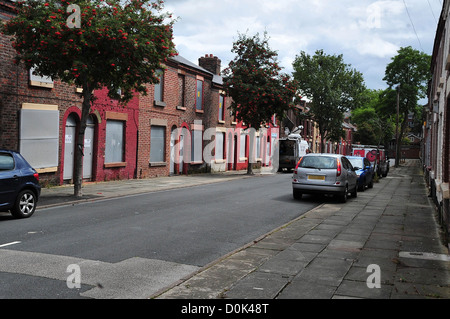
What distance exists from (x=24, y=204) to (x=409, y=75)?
1905 inches

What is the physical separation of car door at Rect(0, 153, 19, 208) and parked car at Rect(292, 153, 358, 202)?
8641 mm

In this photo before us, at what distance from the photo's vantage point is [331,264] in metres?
6.21

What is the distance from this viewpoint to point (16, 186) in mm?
9586

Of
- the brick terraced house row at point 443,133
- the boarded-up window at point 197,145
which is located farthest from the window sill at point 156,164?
the brick terraced house row at point 443,133

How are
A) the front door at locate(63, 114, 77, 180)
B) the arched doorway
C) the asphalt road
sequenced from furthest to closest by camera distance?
the arched doorway, the front door at locate(63, 114, 77, 180), the asphalt road

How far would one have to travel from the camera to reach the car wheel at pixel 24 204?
9641 millimetres

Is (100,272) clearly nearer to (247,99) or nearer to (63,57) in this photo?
(63,57)

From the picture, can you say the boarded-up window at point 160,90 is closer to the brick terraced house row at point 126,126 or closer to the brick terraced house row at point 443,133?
the brick terraced house row at point 126,126

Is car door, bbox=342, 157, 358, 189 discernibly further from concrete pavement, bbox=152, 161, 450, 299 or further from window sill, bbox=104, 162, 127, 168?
window sill, bbox=104, 162, 127, 168

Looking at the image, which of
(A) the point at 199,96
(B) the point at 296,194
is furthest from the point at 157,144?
(B) the point at 296,194

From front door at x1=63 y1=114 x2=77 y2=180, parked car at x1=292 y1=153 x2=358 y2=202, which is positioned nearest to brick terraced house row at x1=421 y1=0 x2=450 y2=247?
parked car at x1=292 y1=153 x2=358 y2=202

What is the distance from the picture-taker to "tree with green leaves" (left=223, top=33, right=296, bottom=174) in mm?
27031

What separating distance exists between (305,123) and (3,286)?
183 feet

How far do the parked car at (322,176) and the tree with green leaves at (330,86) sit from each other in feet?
108
